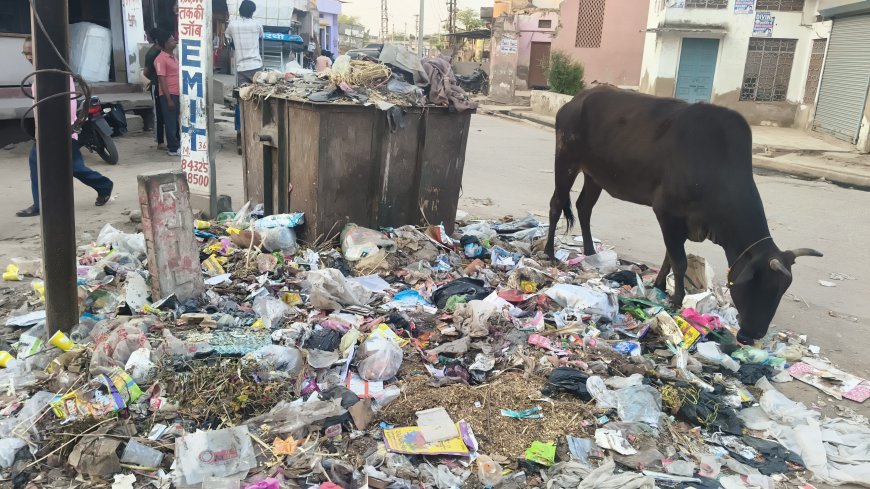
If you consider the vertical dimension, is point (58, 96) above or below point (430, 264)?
above

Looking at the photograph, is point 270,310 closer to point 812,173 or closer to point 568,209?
point 568,209

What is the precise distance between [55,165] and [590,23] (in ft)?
86.5

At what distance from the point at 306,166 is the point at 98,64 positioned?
29.4 ft

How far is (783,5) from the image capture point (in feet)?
63.4

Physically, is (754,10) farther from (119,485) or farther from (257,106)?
(119,485)

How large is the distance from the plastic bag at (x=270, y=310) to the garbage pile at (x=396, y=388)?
0.02 metres

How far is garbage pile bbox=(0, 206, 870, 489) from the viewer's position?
3.12 m

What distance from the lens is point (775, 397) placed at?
412cm

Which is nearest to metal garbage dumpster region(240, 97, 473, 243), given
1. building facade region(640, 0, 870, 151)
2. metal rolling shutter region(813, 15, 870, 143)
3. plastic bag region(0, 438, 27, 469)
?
plastic bag region(0, 438, 27, 469)

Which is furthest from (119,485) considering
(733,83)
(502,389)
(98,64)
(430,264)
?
(733,83)

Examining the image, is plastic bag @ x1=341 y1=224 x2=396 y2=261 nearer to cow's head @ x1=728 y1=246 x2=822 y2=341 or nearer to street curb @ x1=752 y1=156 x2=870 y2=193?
cow's head @ x1=728 y1=246 x2=822 y2=341

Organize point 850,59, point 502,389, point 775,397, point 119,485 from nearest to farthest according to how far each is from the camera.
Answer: point 119,485, point 502,389, point 775,397, point 850,59

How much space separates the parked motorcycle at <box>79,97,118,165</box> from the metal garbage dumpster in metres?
3.84

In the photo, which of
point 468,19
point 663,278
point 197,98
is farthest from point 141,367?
point 468,19
